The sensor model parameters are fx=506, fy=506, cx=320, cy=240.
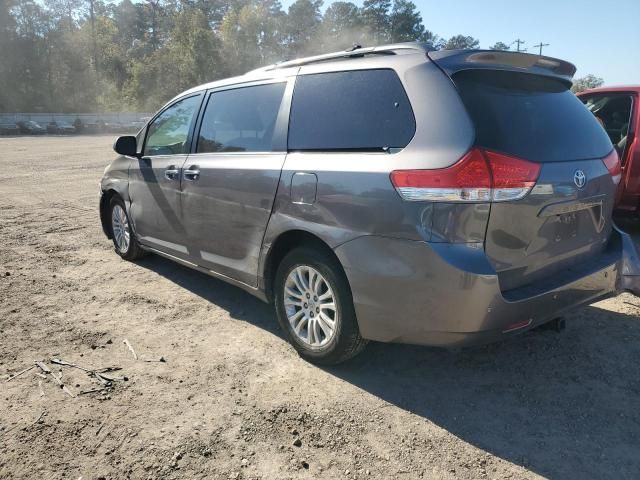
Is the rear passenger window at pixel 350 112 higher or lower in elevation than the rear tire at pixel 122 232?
higher

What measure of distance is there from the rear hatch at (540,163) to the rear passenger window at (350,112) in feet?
1.10

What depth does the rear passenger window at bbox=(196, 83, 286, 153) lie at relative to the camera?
356 cm

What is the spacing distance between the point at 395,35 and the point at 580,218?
9848 cm

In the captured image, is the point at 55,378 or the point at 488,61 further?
the point at 55,378

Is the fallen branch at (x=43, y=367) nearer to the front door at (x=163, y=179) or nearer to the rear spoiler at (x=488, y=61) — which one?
the front door at (x=163, y=179)

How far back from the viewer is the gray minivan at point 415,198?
2486 mm

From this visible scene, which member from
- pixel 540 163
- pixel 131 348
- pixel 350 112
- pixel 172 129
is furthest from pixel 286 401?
pixel 172 129

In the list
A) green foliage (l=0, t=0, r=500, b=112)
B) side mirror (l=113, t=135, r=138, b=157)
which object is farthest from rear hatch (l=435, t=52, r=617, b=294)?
green foliage (l=0, t=0, r=500, b=112)

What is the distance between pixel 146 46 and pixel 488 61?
107 meters

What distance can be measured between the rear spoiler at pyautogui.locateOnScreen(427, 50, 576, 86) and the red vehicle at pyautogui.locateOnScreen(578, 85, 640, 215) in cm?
336

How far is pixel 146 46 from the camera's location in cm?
9731

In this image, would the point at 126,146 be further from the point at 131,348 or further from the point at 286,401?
the point at 286,401

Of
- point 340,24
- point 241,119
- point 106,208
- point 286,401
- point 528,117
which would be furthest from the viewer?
point 340,24

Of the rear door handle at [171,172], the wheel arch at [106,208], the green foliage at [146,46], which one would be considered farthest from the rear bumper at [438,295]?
the green foliage at [146,46]
